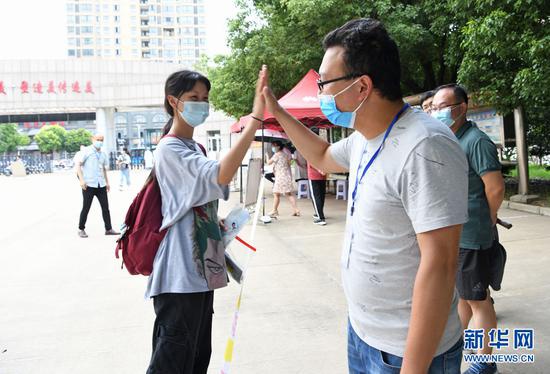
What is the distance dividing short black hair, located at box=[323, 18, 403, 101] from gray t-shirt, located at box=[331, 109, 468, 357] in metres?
0.11

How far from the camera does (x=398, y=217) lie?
1342mm

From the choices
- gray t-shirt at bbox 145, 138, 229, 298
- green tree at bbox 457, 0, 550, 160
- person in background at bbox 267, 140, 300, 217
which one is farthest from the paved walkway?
green tree at bbox 457, 0, 550, 160

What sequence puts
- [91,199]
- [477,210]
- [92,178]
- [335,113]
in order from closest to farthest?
1. [335,113]
2. [477,210]
3. [92,178]
4. [91,199]

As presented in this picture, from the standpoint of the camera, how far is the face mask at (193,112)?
2.26 m

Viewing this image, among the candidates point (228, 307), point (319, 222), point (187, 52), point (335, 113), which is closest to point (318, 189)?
point (319, 222)

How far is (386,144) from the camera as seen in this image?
1.39 metres

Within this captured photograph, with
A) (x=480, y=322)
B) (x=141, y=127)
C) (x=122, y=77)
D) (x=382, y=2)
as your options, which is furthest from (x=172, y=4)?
(x=480, y=322)

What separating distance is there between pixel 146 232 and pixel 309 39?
451 inches

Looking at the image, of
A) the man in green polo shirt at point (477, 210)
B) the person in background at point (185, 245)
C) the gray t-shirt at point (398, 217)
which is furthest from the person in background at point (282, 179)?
the gray t-shirt at point (398, 217)

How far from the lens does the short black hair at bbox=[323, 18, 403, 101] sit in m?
1.37

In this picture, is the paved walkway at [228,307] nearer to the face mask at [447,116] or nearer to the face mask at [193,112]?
the face mask at [447,116]

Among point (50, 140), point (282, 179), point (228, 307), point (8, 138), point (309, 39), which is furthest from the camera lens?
point (50, 140)

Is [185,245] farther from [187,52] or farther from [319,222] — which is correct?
[187,52]

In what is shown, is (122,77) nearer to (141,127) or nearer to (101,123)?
(101,123)
